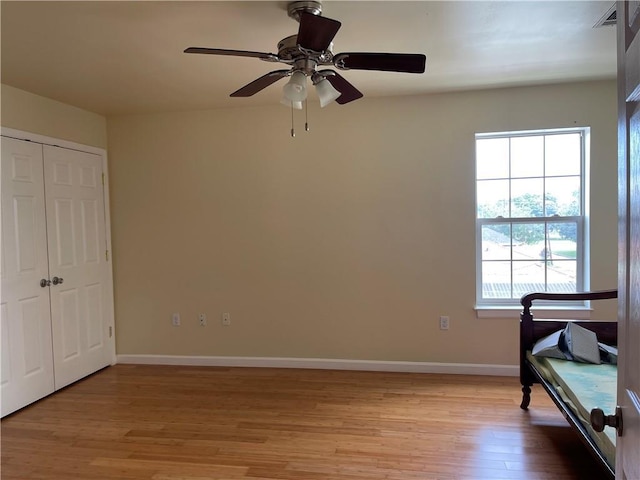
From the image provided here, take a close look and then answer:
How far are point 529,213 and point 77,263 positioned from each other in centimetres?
396

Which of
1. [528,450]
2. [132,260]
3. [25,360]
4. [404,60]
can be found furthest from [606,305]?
[25,360]

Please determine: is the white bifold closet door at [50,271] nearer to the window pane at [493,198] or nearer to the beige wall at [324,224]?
the beige wall at [324,224]

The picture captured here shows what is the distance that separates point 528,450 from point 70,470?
8.57 ft

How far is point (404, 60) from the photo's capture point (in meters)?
1.91

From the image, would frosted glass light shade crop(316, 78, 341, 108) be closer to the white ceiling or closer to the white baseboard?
the white ceiling

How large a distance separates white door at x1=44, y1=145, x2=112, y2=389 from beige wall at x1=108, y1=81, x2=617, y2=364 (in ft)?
0.64

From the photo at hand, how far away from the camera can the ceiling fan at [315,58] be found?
5.70ft

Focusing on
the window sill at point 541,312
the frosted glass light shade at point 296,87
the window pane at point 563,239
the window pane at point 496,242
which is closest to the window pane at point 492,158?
the window pane at point 496,242

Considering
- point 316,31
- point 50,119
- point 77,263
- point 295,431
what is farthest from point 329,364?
point 50,119

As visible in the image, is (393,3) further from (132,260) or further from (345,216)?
(132,260)

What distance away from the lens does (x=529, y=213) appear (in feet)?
11.8

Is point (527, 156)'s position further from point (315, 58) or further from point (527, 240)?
point (315, 58)

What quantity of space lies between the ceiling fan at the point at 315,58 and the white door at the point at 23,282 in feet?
6.77

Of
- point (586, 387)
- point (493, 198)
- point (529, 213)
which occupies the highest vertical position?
point (493, 198)
